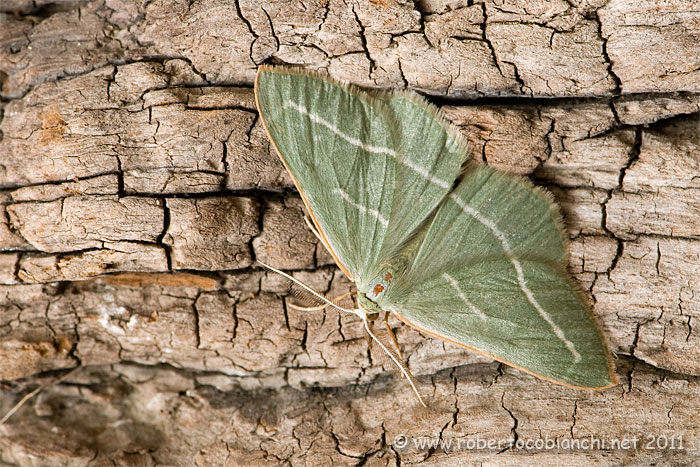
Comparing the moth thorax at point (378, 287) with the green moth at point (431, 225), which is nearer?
the green moth at point (431, 225)

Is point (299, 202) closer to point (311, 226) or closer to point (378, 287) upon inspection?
point (311, 226)

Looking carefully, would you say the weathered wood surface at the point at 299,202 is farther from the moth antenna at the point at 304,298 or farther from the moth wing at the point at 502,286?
the moth wing at the point at 502,286

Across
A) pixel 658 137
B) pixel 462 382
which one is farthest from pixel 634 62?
pixel 462 382

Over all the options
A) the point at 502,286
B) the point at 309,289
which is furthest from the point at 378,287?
the point at 502,286

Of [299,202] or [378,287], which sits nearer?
[378,287]

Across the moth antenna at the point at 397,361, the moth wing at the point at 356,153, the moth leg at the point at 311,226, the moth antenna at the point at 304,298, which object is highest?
the moth wing at the point at 356,153

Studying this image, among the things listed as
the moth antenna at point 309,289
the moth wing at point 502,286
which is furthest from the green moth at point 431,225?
the moth antenna at point 309,289

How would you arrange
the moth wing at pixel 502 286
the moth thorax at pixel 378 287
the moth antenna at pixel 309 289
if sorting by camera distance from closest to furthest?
the moth wing at pixel 502 286 → the moth thorax at pixel 378 287 → the moth antenna at pixel 309 289
